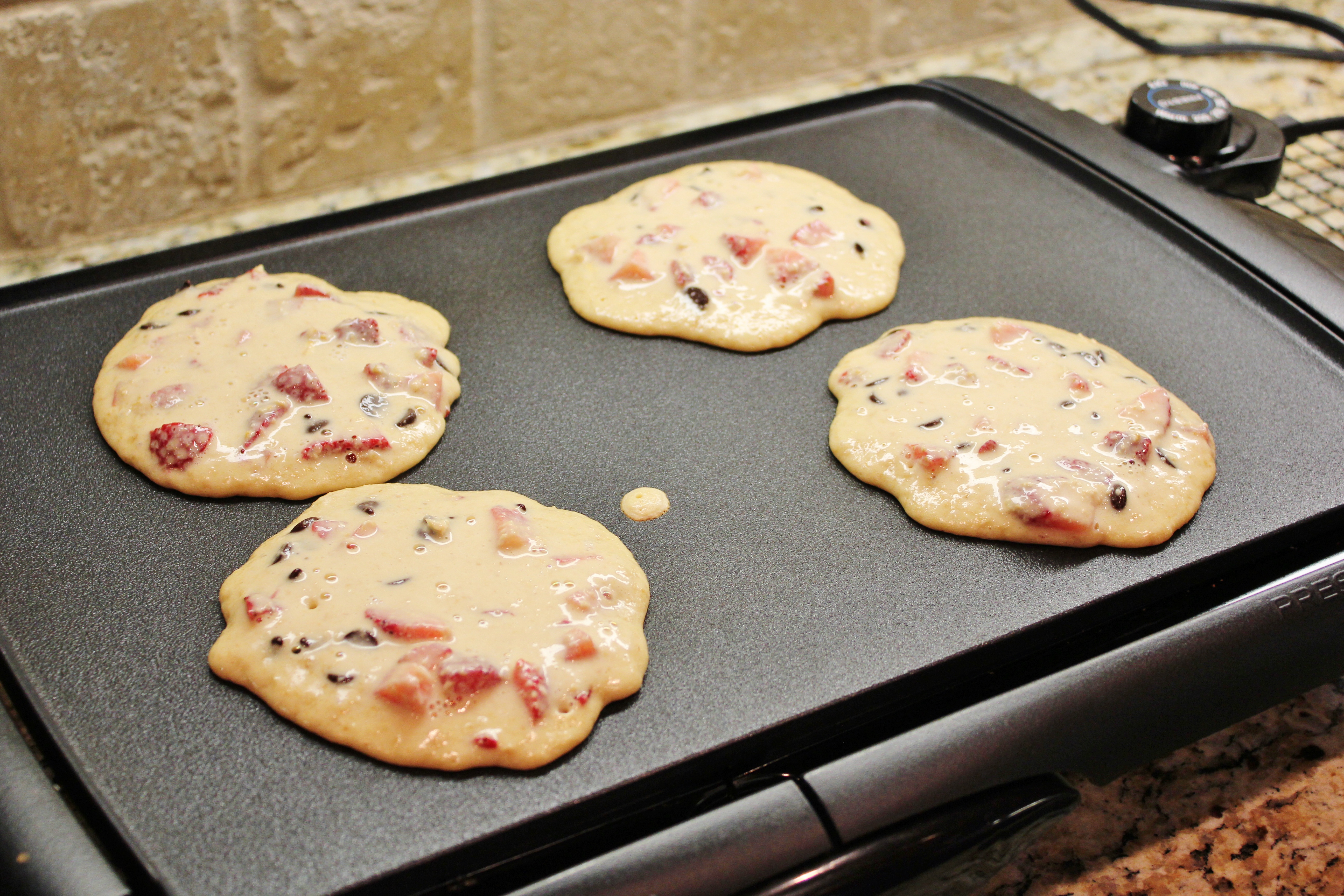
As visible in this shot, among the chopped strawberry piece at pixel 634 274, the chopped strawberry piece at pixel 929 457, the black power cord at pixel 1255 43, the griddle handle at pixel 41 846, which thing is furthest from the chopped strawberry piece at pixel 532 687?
the black power cord at pixel 1255 43

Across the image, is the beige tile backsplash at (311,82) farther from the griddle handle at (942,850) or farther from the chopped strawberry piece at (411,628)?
the griddle handle at (942,850)

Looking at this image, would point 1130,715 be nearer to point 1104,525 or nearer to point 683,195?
point 1104,525

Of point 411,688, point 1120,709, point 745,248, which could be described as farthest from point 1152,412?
point 411,688

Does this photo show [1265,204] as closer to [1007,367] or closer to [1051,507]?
[1007,367]

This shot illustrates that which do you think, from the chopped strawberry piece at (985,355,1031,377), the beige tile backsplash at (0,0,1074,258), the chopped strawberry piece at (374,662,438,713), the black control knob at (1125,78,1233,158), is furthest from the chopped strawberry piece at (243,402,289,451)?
the black control knob at (1125,78,1233,158)

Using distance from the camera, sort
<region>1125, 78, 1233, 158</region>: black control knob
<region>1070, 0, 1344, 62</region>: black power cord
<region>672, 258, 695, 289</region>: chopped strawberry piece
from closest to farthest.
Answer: <region>672, 258, 695, 289</region>: chopped strawberry piece
<region>1125, 78, 1233, 158</region>: black control knob
<region>1070, 0, 1344, 62</region>: black power cord

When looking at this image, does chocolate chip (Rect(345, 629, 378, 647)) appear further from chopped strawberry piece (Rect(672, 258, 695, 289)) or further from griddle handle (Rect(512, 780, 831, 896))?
chopped strawberry piece (Rect(672, 258, 695, 289))

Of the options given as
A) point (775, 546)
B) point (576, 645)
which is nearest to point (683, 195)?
point (775, 546)
